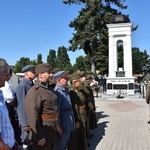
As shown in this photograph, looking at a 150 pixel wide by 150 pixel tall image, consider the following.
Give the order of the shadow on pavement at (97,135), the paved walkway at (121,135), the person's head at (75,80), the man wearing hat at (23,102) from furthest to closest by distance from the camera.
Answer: the shadow on pavement at (97,135)
the paved walkway at (121,135)
the person's head at (75,80)
the man wearing hat at (23,102)

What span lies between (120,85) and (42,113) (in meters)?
18.5

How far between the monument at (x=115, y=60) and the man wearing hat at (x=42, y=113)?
58.3 feet

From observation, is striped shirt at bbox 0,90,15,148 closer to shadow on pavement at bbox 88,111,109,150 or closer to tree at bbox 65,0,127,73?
shadow on pavement at bbox 88,111,109,150

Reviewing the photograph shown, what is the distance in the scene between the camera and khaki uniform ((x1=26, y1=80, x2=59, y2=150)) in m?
3.12

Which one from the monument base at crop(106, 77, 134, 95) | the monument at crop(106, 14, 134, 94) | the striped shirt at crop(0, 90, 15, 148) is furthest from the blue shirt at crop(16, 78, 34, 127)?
the monument base at crop(106, 77, 134, 95)

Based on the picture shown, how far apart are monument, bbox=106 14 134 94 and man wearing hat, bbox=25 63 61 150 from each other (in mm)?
17769

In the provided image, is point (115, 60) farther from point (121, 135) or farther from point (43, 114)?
point (43, 114)

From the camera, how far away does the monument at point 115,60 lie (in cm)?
2118

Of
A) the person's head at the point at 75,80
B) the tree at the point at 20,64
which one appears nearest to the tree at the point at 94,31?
the person's head at the point at 75,80

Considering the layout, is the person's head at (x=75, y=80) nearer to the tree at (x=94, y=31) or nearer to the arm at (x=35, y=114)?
the arm at (x=35, y=114)

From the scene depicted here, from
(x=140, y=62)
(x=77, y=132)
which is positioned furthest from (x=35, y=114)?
(x=140, y=62)

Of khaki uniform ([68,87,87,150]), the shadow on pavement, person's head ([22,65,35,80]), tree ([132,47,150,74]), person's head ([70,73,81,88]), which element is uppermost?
tree ([132,47,150,74])

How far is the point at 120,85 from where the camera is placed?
69.7 feet

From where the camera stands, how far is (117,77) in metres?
21.6
